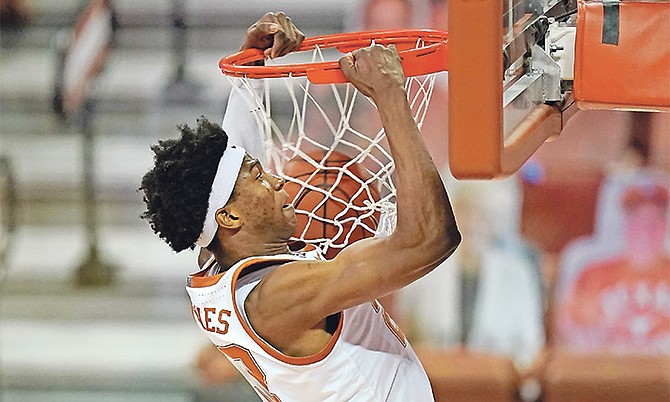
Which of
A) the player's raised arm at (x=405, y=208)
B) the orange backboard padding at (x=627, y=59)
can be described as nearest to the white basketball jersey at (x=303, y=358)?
the player's raised arm at (x=405, y=208)

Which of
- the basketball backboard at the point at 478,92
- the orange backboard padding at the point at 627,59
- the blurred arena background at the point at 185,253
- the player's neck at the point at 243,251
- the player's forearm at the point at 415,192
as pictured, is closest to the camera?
the basketball backboard at the point at 478,92

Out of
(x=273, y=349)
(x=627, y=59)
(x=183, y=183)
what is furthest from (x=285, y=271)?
(x=627, y=59)

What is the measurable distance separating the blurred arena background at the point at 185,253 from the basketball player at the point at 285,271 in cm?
215

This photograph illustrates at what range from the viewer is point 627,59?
2.06 meters

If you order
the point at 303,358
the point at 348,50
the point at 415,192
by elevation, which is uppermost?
the point at 348,50

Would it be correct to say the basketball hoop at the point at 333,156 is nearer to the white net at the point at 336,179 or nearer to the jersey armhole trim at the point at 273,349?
the white net at the point at 336,179

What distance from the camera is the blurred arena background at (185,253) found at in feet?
14.8

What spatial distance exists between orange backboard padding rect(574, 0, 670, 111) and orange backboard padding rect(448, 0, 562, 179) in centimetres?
44

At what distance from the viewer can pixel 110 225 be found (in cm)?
500

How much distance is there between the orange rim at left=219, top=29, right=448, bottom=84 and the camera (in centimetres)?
219

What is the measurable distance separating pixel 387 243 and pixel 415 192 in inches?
4.7

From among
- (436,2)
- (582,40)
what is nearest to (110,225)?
(436,2)

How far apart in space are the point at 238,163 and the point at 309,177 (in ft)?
1.07

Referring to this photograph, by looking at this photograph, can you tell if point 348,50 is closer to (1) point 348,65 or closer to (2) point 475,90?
(1) point 348,65
